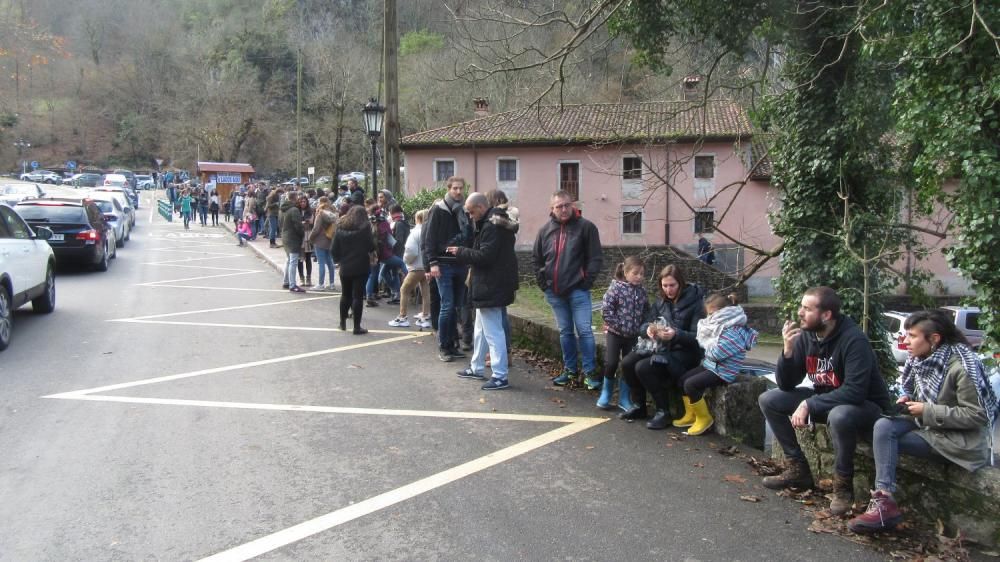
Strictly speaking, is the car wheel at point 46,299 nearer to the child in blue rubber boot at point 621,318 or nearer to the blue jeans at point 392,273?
the blue jeans at point 392,273

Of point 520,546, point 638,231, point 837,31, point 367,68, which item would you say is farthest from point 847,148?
point 367,68

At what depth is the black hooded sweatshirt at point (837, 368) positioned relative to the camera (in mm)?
4645

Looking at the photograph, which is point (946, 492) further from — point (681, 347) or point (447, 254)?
point (447, 254)

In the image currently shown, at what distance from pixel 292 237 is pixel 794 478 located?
11.1 meters

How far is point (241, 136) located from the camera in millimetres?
61656

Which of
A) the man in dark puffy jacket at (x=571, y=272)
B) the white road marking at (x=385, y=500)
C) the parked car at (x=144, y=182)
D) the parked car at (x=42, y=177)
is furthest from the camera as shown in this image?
the parked car at (x=144, y=182)

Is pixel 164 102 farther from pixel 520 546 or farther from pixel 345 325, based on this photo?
pixel 520 546

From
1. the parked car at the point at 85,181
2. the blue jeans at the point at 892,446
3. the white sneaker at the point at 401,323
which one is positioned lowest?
the white sneaker at the point at 401,323

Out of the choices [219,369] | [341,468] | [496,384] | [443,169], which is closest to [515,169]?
[443,169]

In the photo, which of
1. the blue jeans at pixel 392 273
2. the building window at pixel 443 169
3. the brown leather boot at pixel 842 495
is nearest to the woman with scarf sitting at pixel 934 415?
the brown leather boot at pixel 842 495

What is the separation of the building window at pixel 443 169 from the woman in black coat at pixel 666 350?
123 ft

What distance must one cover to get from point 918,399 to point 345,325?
25.3 feet

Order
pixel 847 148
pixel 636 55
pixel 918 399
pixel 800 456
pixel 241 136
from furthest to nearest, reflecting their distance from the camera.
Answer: pixel 241 136
pixel 636 55
pixel 847 148
pixel 800 456
pixel 918 399

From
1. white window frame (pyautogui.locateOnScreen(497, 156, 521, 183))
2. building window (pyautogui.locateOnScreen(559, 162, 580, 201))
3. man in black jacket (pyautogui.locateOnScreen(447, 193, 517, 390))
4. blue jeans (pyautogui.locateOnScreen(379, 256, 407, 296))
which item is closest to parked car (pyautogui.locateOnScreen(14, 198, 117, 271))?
blue jeans (pyautogui.locateOnScreen(379, 256, 407, 296))
